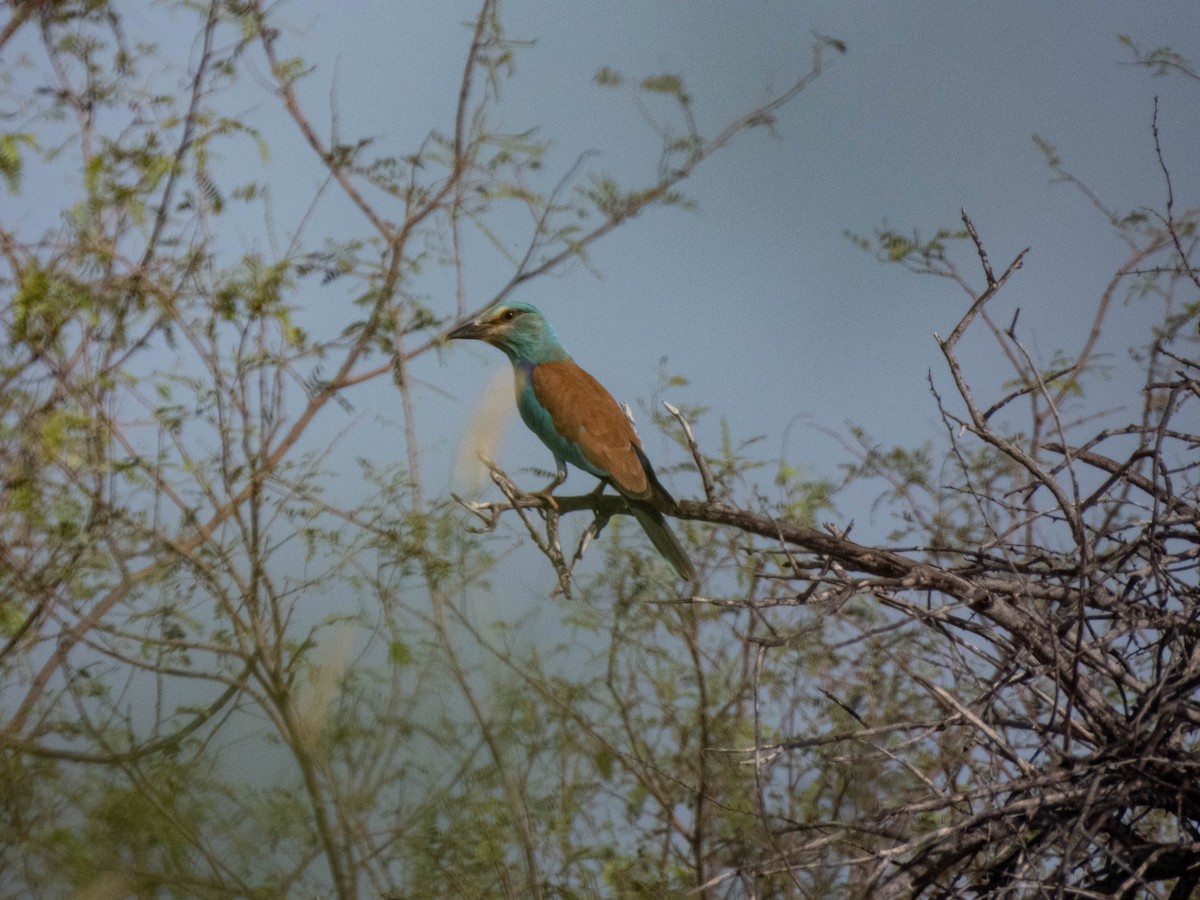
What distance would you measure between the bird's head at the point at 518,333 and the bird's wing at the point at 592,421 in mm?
59

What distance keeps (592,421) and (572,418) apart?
4cm

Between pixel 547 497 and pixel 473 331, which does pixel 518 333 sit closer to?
pixel 473 331

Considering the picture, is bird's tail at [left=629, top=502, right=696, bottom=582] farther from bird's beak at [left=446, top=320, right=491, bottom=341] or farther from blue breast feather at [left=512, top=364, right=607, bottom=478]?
bird's beak at [left=446, top=320, right=491, bottom=341]

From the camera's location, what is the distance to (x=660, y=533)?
1.73m

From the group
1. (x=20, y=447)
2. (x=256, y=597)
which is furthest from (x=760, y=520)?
(x=20, y=447)

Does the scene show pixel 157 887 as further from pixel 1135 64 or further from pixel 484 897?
pixel 1135 64

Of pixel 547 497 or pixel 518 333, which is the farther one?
pixel 518 333

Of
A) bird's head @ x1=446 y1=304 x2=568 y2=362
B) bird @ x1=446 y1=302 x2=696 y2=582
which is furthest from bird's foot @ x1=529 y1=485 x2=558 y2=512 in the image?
bird's head @ x1=446 y1=304 x2=568 y2=362

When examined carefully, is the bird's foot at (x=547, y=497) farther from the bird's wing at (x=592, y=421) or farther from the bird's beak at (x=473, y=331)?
the bird's beak at (x=473, y=331)

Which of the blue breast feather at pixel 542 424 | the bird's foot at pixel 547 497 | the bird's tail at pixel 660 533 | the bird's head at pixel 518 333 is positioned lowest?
the bird's tail at pixel 660 533

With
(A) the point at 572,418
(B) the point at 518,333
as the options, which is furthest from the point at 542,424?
(B) the point at 518,333

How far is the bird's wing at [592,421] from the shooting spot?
175 cm

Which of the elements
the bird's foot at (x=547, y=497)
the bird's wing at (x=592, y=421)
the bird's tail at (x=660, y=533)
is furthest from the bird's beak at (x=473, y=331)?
the bird's tail at (x=660, y=533)

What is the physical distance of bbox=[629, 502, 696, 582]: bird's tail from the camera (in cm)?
172
